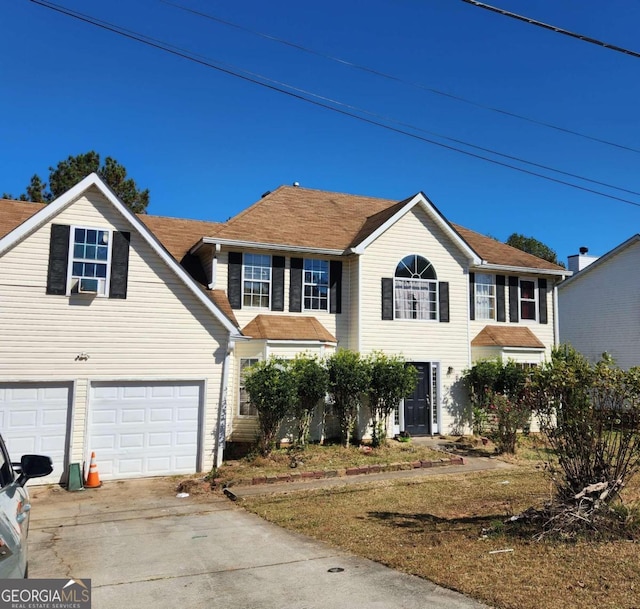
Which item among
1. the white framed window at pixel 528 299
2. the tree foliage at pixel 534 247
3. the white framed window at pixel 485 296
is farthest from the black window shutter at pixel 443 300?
the tree foliage at pixel 534 247

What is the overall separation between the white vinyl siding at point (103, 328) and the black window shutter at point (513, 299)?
1080 centimetres

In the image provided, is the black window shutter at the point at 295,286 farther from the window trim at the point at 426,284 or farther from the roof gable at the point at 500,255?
the roof gable at the point at 500,255

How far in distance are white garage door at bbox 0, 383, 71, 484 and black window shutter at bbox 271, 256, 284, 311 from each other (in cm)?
619

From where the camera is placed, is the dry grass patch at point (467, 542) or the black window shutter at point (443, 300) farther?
the black window shutter at point (443, 300)

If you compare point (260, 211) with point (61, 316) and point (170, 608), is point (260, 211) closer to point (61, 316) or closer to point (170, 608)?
point (61, 316)

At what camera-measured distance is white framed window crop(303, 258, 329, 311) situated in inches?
Answer: 638

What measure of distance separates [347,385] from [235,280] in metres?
4.37

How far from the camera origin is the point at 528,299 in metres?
19.2

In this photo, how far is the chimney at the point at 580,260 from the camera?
26.3 meters

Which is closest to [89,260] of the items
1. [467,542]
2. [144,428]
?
[144,428]

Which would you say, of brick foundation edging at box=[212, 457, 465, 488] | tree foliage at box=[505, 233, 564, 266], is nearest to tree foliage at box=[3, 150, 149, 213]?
brick foundation edging at box=[212, 457, 465, 488]

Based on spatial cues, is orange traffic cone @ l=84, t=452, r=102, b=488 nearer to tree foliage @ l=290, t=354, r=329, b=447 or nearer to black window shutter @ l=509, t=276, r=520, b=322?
tree foliage @ l=290, t=354, r=329, b=447

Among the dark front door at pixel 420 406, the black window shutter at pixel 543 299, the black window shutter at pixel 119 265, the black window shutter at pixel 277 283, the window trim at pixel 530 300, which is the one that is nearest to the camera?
the black window shutter at pixel 119 265

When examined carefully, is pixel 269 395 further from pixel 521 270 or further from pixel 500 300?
pixel 521 270
